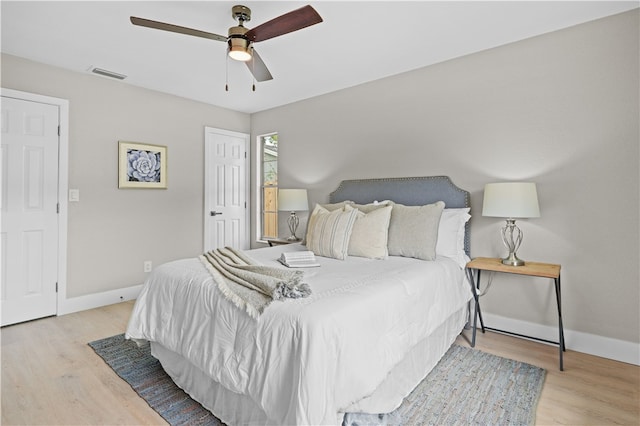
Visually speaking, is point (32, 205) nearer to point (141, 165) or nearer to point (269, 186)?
point (141, 165)

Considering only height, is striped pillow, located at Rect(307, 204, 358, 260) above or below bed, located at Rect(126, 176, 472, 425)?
above

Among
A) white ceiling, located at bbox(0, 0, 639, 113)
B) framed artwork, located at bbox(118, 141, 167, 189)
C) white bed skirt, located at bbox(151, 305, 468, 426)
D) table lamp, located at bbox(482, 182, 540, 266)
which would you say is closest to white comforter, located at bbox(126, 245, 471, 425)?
white bed skirt, located at bbox(151, 305, 468, 426)

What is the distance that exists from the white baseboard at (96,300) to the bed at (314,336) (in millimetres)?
1882

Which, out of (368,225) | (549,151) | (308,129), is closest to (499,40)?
(549,151)

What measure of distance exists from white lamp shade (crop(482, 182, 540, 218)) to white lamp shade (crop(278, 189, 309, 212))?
2.23 meters

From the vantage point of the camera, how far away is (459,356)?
2.54 m

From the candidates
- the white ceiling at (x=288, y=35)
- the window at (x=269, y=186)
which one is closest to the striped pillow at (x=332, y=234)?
the white ceiling at (x=288, y=35)

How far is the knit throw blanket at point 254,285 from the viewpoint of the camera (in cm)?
161

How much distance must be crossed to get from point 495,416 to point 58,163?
424 cm

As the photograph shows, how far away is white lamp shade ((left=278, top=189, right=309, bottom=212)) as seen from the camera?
425cm

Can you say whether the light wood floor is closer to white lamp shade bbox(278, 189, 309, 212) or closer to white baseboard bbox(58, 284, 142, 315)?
white baseboard bbox(58, 284, 142, 315)

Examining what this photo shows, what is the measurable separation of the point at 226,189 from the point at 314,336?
13.1ft

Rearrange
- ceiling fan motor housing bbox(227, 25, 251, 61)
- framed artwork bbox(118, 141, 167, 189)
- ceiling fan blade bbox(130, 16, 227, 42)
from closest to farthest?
ceiling fan blade bbox(130, 16, 227, 42)
ceiling fan motor housing bbox(227, 25, 251, 61)
framed artwork bbox(118, 141, 167, 189)

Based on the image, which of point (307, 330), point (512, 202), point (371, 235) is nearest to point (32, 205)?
point (371, 235)
